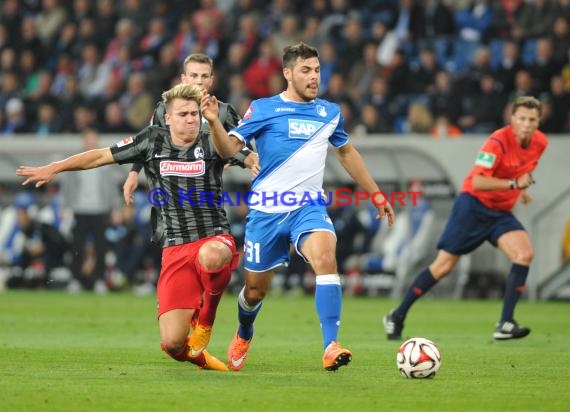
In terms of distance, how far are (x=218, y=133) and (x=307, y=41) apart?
1450 centimetres

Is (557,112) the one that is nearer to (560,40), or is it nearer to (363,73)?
(560,40)

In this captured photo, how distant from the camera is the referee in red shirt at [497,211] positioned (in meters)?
12.2

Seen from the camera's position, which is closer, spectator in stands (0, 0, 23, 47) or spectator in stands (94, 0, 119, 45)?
spectator in stands (94, 0, 119, 45)

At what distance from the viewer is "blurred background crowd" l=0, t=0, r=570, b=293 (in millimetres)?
20250

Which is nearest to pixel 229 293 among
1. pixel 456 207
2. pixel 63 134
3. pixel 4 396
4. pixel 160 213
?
pixel 63 134

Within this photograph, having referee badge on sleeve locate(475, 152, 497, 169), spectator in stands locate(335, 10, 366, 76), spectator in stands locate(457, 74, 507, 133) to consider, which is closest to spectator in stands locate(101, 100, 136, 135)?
spectator in stands locate(335, 10, 366, 76)

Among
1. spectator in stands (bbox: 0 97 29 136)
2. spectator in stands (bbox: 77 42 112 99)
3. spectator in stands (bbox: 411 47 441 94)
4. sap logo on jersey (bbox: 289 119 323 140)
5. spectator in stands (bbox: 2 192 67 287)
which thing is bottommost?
spectator in stands (bbox: 2 192 67 287)

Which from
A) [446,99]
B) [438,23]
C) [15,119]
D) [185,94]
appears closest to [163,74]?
[15,119]

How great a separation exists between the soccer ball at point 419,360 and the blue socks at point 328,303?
1.83ft

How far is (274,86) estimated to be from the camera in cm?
2197

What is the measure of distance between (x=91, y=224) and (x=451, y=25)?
309 inches

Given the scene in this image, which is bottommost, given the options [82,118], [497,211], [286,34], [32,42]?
[82,118]

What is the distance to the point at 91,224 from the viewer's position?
2172cm

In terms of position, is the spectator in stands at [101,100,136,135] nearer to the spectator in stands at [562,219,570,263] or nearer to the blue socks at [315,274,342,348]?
the spectator in stands at [562,219,570,263]
